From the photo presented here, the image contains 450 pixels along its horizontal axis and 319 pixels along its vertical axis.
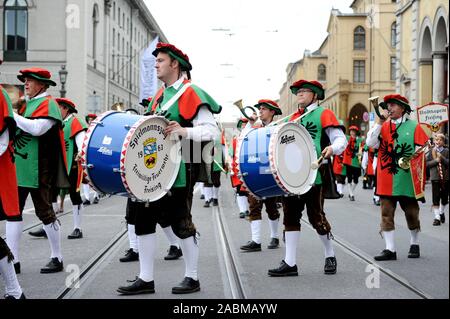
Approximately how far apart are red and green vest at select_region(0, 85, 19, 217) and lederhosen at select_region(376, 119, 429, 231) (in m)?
4.71

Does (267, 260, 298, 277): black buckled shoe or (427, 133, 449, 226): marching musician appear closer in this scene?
(267, 260, 298, 277): black buckled shoe

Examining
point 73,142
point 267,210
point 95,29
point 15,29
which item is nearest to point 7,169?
point 73,142

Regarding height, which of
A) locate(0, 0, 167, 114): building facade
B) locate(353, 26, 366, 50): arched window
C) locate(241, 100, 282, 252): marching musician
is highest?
locate(353, 26, 366, 50): arched window

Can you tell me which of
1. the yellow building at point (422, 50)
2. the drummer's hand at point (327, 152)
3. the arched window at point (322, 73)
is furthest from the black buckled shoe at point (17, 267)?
the arched window at point (322, 73)

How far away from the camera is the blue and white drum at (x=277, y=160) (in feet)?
19.6

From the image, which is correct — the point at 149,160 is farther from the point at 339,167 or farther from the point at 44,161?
the point at 339,167

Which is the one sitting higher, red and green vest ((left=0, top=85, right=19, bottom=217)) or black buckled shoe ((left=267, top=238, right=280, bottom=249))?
red and green vest ((left=0, top=85, right=19, bottom=217))

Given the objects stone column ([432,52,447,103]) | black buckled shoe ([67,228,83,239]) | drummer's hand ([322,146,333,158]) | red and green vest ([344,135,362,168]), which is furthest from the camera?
stone column ([432,52,447,103])

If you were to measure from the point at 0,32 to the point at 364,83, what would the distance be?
3608 centimetres

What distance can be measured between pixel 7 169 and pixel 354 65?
186ft

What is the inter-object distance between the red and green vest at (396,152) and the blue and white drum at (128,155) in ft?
12.1

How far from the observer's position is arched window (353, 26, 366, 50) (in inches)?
2234

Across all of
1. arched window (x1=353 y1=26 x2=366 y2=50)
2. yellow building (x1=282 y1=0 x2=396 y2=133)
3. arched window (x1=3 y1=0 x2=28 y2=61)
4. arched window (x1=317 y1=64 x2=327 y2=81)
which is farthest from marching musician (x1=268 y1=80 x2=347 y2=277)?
arched window (x1=317 y1=64 x2=327 y2=81)

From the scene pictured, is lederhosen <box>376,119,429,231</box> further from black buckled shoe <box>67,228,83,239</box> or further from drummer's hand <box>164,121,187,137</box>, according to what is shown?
black buckled shoe <box>67,228,83,239</box>
